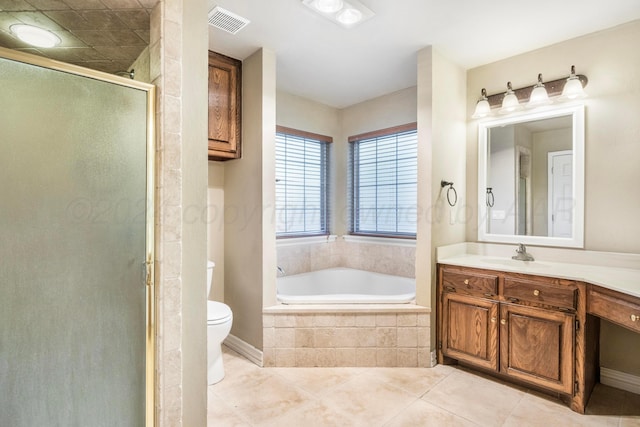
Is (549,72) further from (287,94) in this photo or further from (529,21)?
(287,94)

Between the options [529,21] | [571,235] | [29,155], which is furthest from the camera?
[571,235]

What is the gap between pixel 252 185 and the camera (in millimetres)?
2650

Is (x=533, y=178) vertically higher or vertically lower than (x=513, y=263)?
higher

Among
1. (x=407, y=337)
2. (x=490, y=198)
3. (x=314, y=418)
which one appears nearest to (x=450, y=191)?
(x=490, y=198)

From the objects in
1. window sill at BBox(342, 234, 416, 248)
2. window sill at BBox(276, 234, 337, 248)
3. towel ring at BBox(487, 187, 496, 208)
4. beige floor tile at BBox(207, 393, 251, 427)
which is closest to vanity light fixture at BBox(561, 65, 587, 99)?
towel ring at BBox(487, 187, 496, 208)

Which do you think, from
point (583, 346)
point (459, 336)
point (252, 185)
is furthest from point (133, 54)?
point (583, 346)

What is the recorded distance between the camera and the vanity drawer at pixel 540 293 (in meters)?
2.02

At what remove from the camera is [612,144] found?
2277mm

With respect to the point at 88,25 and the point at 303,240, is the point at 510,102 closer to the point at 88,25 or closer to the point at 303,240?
the point at 303,240

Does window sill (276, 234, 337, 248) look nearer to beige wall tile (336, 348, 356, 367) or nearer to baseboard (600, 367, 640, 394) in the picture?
beige wall tile (336, 348, 356, 367)

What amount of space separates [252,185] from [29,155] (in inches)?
61.8

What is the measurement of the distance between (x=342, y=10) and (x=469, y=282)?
208 centimetres

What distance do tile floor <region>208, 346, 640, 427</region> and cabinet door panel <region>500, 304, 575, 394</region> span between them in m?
0.16

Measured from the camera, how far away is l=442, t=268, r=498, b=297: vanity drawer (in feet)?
7.66
